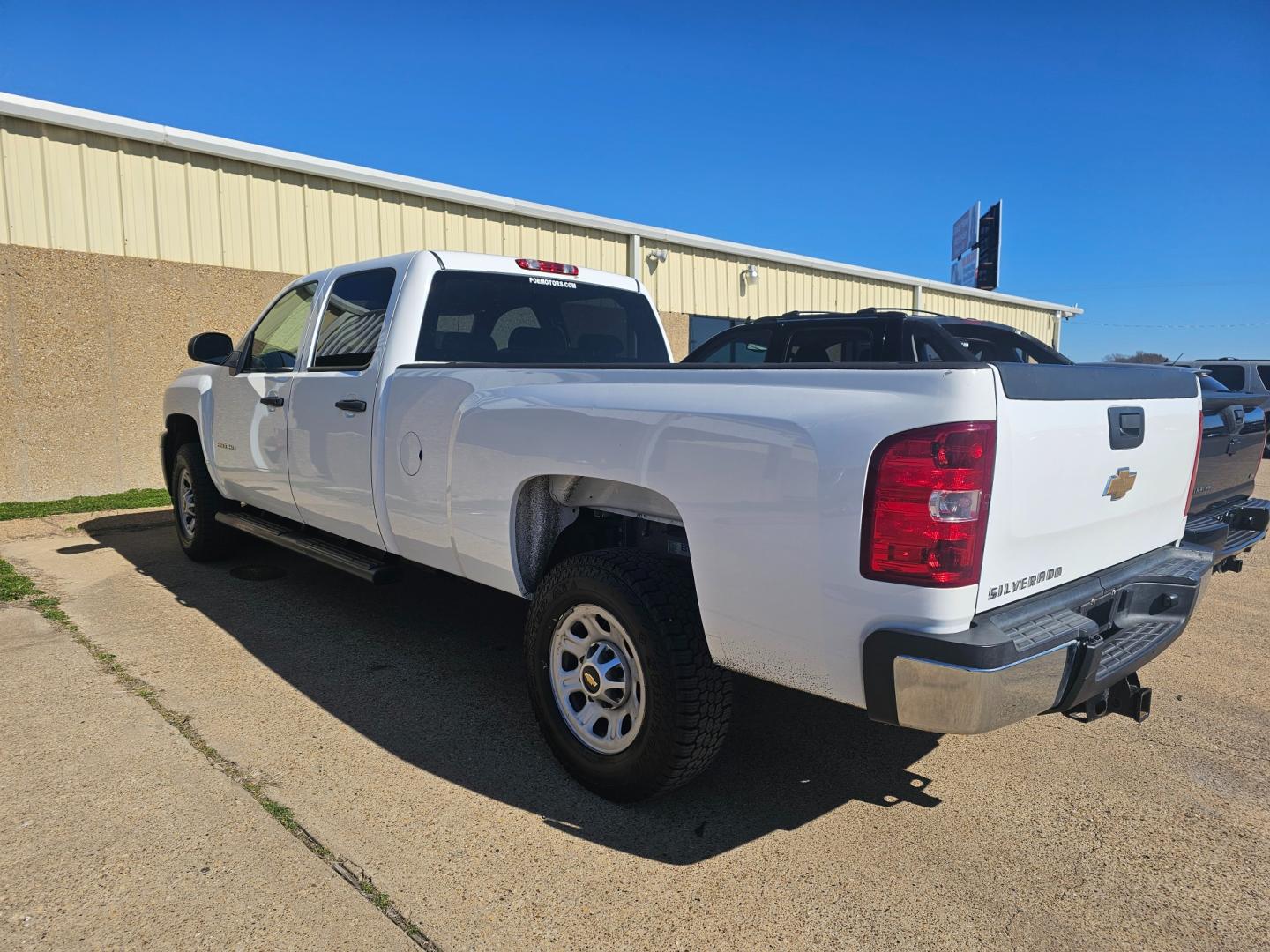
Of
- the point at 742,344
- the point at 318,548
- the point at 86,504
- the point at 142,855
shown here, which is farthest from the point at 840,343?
the point at 86,504

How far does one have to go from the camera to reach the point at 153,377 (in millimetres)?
8883

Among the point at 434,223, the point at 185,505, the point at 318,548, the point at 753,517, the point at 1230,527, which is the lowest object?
the point at 185,505

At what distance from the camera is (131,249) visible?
8.49 meters

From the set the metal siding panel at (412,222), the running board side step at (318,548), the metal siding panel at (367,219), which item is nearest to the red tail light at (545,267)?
the running board side step at (318,548)

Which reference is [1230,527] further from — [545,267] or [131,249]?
[131,249]

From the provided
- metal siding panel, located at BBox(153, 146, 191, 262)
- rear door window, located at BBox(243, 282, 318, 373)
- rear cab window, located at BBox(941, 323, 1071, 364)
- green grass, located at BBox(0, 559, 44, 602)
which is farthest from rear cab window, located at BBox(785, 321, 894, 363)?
metal siding panel, located at BBox(153, 146, 191, 262)

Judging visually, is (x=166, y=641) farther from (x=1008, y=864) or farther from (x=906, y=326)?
(x=906, y=326)

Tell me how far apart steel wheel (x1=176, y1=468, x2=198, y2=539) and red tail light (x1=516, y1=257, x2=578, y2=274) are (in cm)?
325

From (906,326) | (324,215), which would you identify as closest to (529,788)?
(906,326)

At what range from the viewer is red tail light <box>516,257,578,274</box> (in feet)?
14.8

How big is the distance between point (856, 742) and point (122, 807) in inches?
107

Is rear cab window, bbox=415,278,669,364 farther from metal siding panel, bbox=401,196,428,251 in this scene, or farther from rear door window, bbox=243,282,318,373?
metal siding panel, bbox=401,196,428,251

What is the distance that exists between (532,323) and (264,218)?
6265 millimetres

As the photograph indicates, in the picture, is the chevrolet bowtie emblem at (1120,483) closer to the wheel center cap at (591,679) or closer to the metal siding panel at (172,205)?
the wheel center cap at (591,679)
